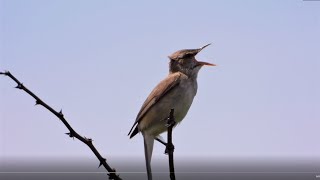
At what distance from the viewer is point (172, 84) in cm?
680

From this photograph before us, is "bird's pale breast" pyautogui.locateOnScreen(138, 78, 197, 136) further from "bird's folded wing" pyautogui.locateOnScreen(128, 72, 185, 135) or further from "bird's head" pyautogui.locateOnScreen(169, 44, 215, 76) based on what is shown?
"bird's head" pyautogui.locateOnScreen(169, 44, 215, 76)

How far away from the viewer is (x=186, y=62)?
23.3 ft

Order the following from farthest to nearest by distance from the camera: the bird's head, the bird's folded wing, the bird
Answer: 1. the bird's head
2. the bird's folded wing
3. the bird

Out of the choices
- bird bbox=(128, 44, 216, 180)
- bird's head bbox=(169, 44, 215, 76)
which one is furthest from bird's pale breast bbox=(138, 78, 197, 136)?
bird's head bbox=(169, 44, 215, 76)

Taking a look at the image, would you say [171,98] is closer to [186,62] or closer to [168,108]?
[168,108]

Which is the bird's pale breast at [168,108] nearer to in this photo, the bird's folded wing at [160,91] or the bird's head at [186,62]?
the bird's folded wing at [160,91]

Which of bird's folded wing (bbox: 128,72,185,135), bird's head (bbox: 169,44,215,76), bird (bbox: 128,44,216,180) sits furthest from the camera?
bird's head (bbox: 169,44,215,76)

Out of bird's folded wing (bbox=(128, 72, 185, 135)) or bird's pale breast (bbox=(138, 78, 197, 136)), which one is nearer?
bird's pale breast (bbox=(138, 78, 197, 136))

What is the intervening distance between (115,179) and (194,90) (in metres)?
4.11

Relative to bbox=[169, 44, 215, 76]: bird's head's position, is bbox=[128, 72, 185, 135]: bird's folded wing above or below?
below

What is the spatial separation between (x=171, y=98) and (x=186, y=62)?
67 cm

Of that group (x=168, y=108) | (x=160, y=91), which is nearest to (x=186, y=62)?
(x=160, y=91)

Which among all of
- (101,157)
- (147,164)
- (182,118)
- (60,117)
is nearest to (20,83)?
(60,117)

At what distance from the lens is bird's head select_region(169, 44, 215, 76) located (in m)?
6.93
